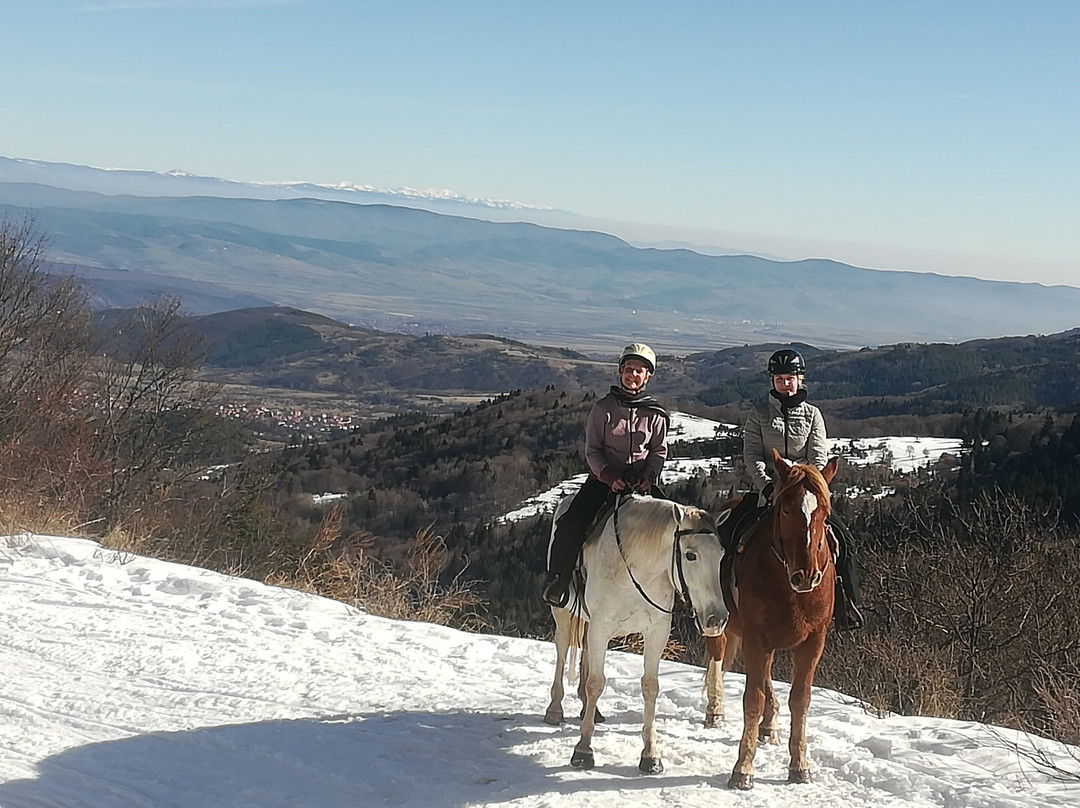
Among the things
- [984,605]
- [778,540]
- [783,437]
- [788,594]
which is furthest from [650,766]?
[984,605]

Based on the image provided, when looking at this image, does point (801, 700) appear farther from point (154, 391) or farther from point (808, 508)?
point (154, 391)

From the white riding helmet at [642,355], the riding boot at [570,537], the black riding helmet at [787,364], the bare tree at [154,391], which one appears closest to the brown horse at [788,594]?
the black riding helmet at [787,364]

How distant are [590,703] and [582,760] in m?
0.37

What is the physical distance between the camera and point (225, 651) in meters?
9.22

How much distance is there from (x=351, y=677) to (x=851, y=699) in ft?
14.5

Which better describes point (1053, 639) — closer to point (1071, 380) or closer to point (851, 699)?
point (851, 699)

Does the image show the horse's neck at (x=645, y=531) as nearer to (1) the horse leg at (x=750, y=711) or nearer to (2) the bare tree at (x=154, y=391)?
(1) the horse leg at (x=750, y=711)

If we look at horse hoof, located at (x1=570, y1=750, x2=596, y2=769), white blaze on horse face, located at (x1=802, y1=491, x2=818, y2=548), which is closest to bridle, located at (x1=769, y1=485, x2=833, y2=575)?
white blaze on horse face, located at (x1=802, y1=491, x2=818, y2=548)

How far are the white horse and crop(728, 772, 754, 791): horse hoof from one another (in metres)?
0.49

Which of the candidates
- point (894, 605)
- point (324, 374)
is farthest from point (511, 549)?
point (324, 374)

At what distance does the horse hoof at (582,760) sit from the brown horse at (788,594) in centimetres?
93

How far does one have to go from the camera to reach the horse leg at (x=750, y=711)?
626cm

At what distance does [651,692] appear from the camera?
6602mm

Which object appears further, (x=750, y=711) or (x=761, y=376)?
(x=761, y=376)
